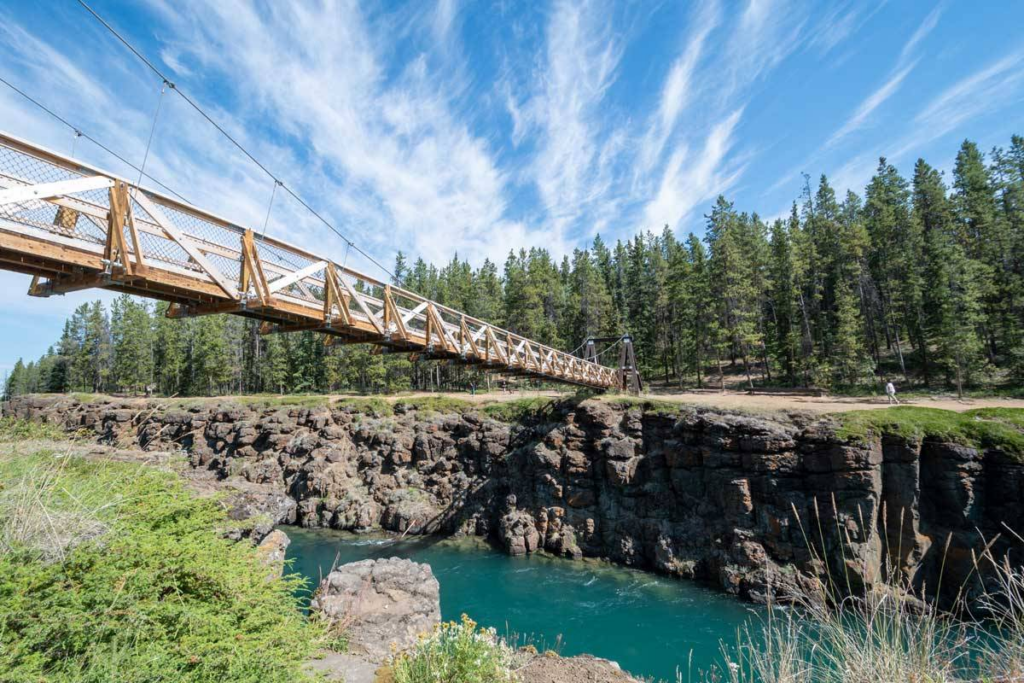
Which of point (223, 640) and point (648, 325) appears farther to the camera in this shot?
point (648, 325)

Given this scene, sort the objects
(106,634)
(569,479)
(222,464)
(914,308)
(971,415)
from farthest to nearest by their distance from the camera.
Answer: (914,308)
(222,464)
(569,479)
(971,415)
(106,634)

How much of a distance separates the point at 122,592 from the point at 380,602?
7.36m

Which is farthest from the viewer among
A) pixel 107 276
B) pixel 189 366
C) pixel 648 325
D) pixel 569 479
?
pixel 189 366

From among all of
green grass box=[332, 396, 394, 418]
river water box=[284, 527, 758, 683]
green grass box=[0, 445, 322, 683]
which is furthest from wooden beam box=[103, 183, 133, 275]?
green grass box=[332, 396, 394, 418]

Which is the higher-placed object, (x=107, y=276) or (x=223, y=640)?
(x=107, y=276)

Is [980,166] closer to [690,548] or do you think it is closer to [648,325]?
[648,325]

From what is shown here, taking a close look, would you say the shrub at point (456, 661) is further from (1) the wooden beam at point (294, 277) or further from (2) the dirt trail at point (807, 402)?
(2) the dirt trail at point (807, 402)

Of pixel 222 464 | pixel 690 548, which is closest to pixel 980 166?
pixel 690 548

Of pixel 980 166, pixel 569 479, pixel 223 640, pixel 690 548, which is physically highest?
pixel 980 166

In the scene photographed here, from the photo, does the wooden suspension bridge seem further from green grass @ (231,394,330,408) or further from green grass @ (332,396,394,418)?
green grass @ (231,394,330,408)

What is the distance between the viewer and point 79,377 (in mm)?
51719

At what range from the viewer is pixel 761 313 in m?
37.0

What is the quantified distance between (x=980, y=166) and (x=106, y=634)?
5646cm

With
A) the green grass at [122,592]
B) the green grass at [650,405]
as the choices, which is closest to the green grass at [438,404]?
the green grass at [650,405]
